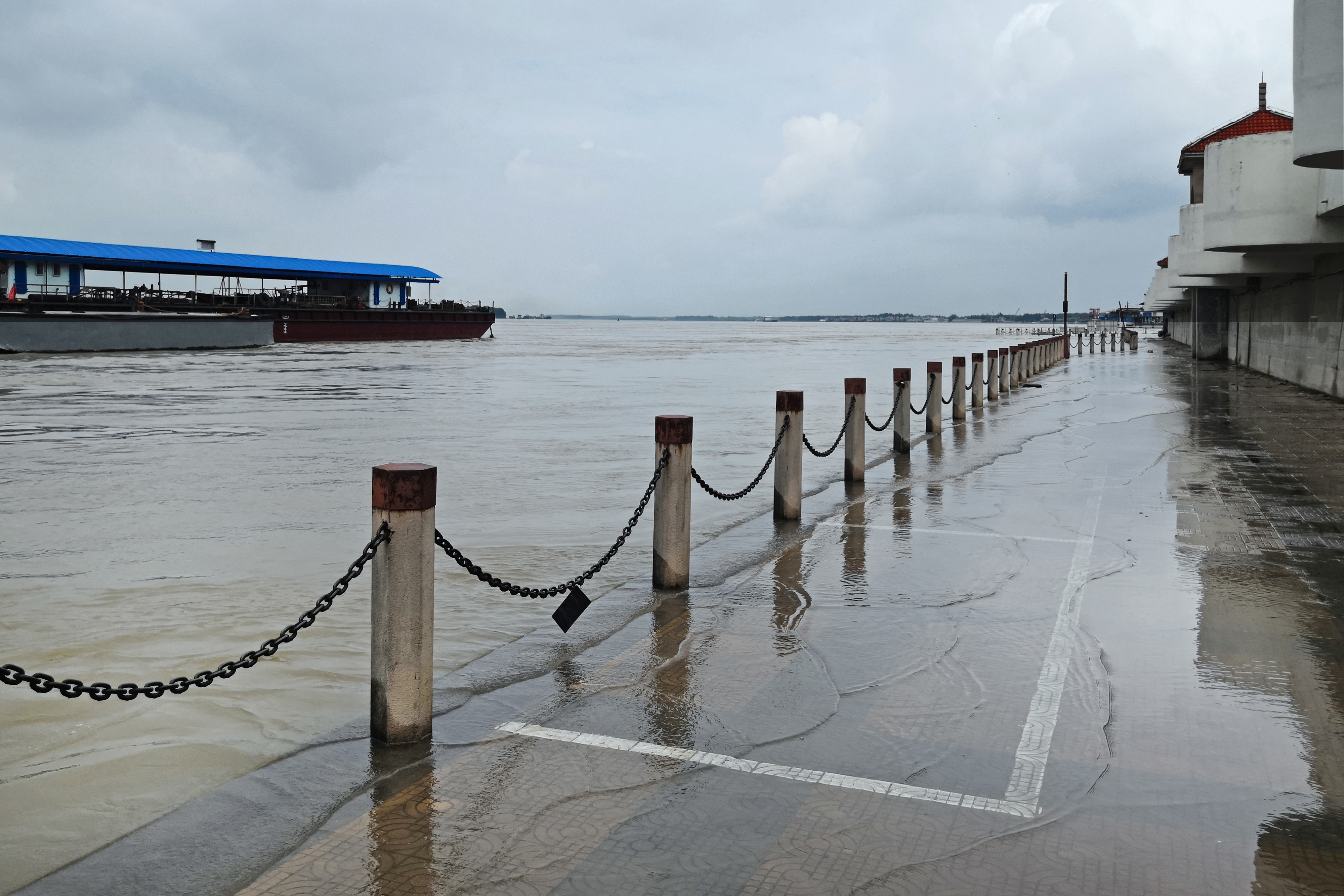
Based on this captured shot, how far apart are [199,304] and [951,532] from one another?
206ft

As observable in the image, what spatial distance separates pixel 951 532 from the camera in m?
9.48

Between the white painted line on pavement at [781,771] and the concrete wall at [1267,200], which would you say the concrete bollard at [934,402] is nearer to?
the concrete wall at [1267,200]

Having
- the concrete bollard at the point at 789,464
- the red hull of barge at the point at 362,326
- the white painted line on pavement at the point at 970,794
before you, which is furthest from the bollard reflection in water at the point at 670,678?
the red hull of barge at the point at 362,326

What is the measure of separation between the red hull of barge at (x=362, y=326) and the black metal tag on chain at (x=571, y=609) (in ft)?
212

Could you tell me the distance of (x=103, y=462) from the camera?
15234 mm

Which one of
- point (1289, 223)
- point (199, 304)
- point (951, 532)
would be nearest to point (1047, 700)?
point (951, 532)

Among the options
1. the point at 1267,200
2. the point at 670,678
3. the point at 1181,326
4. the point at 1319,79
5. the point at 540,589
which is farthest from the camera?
the point at 1181,326

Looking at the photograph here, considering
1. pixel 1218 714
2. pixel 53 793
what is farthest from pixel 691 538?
pixel 53 793

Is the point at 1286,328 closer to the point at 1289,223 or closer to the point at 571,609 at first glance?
the point at 1289,223

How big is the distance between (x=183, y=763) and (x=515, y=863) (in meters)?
1.92

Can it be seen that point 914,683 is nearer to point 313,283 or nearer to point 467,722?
point 467,722

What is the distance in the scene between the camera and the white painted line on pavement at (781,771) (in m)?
4.04

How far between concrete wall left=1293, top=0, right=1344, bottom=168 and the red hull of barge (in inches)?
2392

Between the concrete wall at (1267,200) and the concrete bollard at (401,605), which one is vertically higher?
the concrete wall at (1267,200)
